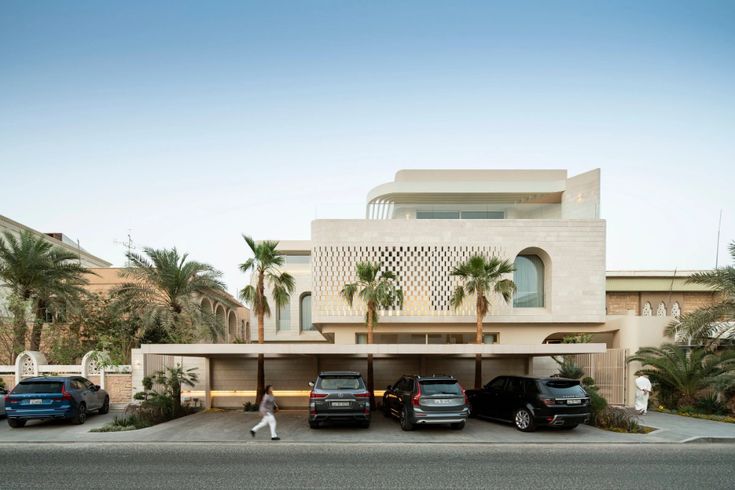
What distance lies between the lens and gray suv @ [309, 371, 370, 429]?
13.6m

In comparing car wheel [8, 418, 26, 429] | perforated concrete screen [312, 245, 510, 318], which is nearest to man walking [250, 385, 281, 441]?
car wheel [8, 418, 26, 429]

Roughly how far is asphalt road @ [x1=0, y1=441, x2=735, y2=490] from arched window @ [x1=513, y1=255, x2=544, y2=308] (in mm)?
13118

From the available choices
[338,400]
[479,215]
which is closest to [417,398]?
[338,400]

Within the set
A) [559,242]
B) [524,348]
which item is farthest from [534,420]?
[559,242]

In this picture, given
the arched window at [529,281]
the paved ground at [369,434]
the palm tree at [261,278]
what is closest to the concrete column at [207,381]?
the palm tree at [261,278]

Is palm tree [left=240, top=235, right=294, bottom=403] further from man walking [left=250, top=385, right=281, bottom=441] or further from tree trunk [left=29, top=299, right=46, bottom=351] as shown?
tree trunk [left=29, top=299, right=46, bottom=351]

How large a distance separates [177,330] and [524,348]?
1655 cm

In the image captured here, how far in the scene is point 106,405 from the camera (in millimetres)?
17984

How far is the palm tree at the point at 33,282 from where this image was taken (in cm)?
2314

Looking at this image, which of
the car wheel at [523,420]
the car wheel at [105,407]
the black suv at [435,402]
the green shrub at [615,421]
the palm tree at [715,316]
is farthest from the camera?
the palm tree at [715,316]

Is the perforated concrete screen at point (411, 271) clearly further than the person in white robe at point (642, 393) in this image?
Yes

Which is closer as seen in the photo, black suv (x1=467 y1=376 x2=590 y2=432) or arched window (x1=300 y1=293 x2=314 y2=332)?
black suv (x1=467 y1=376 x2=590 y2=432)

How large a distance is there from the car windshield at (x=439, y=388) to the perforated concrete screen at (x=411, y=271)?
10877mm

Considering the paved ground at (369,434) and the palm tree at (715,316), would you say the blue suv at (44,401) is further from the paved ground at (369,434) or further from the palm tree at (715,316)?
the palm tree at (715,316)
